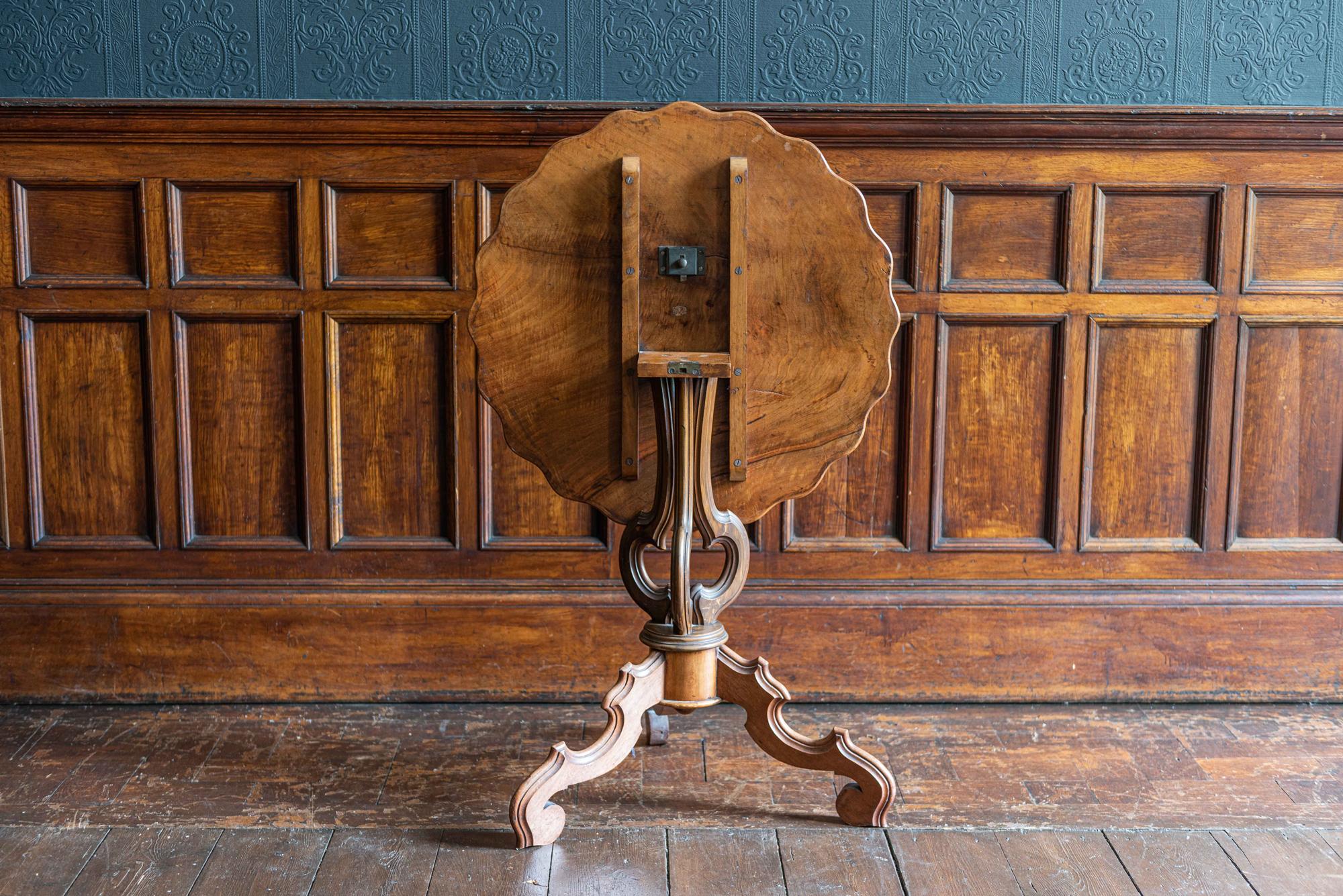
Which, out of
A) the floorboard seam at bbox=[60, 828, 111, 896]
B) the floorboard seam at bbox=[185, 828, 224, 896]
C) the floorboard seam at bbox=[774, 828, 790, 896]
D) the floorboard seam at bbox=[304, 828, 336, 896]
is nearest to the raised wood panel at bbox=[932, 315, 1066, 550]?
the floorboard seam at bbox=[774, 828, 790, 896]

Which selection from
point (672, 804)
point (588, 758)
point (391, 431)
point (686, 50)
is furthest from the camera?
point (391, 431)

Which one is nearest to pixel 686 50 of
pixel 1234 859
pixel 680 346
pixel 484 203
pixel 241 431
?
pixel 484 203

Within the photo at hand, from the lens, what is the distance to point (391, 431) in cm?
264

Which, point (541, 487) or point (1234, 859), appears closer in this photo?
point (1234, 859)

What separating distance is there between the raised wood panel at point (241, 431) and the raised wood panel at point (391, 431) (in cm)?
8

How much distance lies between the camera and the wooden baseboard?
263 cm

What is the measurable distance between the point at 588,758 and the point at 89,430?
1.42 meters

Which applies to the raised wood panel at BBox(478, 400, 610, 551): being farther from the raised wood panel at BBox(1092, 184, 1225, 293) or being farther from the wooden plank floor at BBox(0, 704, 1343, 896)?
the raised wood panel at BBox(1092, 184, 1225, 293)

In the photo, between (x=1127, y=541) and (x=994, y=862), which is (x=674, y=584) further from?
(x=1127, y=541)

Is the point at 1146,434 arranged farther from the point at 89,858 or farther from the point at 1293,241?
the point at 89,858

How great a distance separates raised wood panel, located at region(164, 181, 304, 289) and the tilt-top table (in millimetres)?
797

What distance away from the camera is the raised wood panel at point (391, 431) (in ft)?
8.54

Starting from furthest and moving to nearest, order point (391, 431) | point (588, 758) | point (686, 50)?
point (391, 431)
point (686, 50)
point (588, 758)

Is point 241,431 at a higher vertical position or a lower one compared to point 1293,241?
lower
